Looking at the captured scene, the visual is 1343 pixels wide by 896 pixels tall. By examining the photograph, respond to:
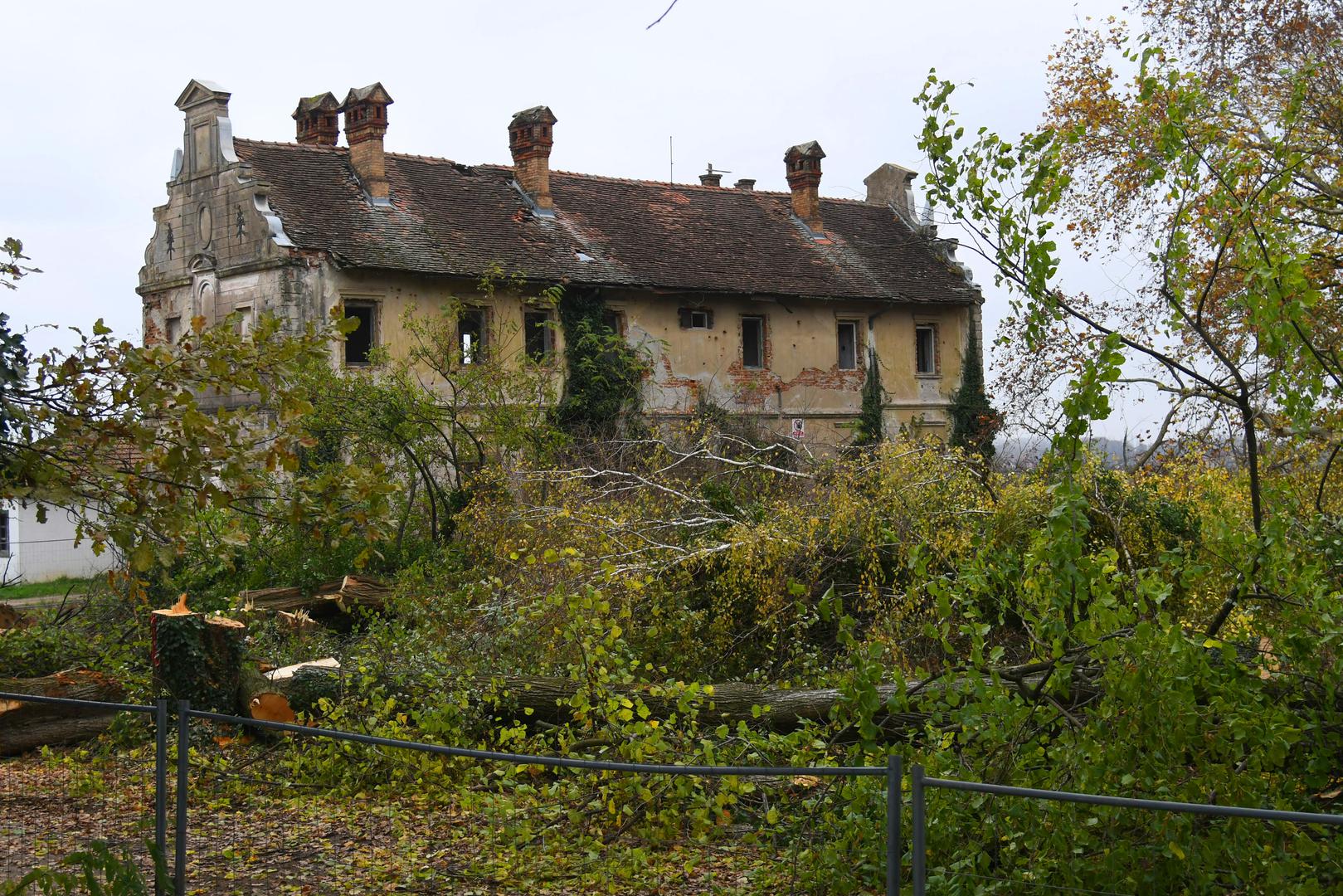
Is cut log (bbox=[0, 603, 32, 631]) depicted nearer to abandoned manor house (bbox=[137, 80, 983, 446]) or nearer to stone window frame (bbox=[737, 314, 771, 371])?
abandoned manor house (bbox=[137, 80, 983, 446])

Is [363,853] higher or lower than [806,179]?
lower

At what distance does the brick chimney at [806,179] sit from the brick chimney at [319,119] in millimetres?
11218

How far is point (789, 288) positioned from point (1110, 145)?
10630 mm

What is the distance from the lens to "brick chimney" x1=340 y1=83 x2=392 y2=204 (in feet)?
84.3

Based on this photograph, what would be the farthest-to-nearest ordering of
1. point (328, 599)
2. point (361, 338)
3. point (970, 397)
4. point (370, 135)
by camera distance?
point (970, 397)
point (370, 135)
point (361, 338)
point (328, 599)

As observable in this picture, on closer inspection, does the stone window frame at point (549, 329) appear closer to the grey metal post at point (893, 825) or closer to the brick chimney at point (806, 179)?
the brick chimney at point (806, 179)

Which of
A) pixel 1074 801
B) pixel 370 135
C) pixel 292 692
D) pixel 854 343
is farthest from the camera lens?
pixel 854 343

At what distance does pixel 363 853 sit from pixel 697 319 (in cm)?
2137

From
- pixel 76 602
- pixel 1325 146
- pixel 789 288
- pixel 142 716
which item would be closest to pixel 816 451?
pixel 789 288

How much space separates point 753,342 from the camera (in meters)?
29.3

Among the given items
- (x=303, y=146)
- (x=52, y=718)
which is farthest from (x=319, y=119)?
(x=52, y=718)

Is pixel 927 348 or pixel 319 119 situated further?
pixel 927 348

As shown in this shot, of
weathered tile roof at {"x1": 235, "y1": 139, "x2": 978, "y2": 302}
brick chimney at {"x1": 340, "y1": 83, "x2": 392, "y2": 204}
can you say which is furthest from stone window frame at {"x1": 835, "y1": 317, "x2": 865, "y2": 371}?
brick chimney at {"x1": 340, "y1": 83, "x2": 392, "y2": 204}

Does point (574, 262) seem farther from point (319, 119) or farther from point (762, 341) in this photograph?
point (319, 119)
